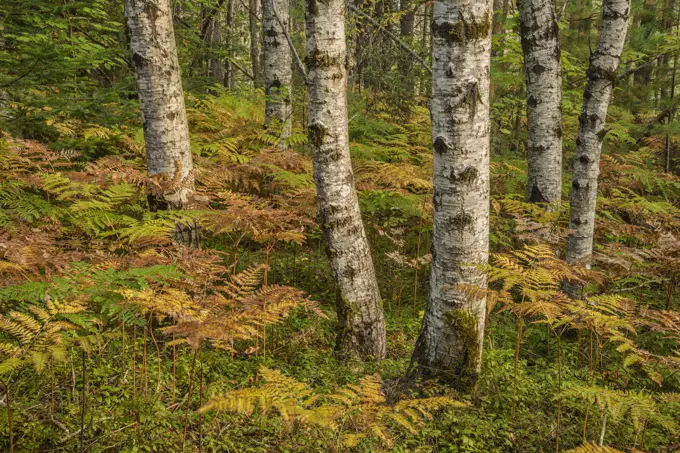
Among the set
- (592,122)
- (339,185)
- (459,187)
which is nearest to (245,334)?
(459,187)

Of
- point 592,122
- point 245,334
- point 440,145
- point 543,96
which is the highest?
point 543,96

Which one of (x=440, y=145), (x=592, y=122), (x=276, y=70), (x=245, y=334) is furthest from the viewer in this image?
(x=276, y=70)

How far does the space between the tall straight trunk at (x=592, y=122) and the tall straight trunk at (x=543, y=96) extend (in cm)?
59

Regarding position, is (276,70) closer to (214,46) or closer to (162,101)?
(214,46)

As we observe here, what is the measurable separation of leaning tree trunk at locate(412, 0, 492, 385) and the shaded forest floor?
0.25 meters

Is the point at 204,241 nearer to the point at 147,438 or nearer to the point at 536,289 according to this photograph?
the point at 147,438

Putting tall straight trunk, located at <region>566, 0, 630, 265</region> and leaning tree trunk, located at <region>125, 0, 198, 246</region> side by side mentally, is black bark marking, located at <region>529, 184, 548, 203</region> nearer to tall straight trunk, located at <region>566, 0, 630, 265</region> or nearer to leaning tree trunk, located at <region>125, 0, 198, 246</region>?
tall straight trunk, located at <region>566, 0, 630, 265</region>

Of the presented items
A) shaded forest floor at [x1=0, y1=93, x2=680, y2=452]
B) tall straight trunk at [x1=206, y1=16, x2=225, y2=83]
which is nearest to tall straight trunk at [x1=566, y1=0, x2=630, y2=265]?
shaded forest floor at [x1=0, y1=93, x2=680, y2=452]

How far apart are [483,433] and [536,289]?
107 cm

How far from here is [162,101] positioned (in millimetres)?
4266

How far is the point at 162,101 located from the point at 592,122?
4.44 metres

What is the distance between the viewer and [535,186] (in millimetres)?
5805

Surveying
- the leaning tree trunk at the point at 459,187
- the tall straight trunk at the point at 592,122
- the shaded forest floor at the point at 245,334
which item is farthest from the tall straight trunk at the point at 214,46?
the leaning tree trunk at the point at 459,187

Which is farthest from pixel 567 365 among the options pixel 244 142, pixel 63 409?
pixel 244 142
